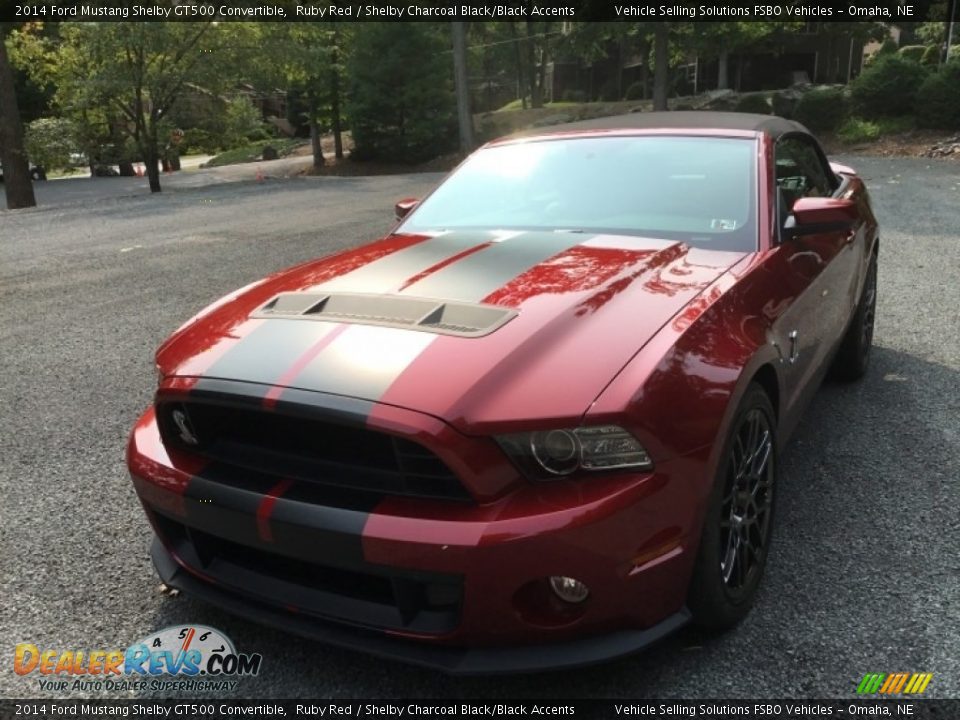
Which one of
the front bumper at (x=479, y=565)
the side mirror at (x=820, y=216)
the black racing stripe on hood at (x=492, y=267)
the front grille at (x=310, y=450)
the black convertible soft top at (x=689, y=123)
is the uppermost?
the black convertible soft top at (x=689, y=123)

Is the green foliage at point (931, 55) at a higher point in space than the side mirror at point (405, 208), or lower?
higher

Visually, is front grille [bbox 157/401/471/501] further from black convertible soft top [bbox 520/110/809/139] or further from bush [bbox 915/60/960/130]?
bush [bbox 915/60/960/130]

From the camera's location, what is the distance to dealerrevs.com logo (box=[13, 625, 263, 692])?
2.29 metres

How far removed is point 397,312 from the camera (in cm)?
238

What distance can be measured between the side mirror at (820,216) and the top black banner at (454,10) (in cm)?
1938

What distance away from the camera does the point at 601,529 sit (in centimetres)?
189

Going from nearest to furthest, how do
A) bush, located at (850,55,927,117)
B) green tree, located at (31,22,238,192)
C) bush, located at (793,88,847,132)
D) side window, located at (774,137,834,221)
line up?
1. side window, located at (774,137,834,221)
2. green tree, located at (31,22,238,192)
3. bush, located at (850,55,927,117)
4. bush, located at (793,88,847,132)

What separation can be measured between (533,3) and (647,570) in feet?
106

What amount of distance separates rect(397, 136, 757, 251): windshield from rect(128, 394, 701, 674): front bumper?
1397 mm

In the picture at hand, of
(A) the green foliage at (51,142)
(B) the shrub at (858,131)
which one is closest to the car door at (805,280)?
(A) the green foliage at (51,142)

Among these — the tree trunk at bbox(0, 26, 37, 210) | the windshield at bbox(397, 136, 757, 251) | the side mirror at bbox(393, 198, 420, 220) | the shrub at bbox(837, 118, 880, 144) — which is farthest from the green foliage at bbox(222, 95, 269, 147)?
the windshield at bbox(397, 136, 757, 251)

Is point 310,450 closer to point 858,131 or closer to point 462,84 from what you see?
point 858,131

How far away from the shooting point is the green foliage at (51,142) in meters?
19.9

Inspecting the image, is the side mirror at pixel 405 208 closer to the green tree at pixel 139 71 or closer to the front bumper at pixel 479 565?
the front bumper at pixel 479 565
